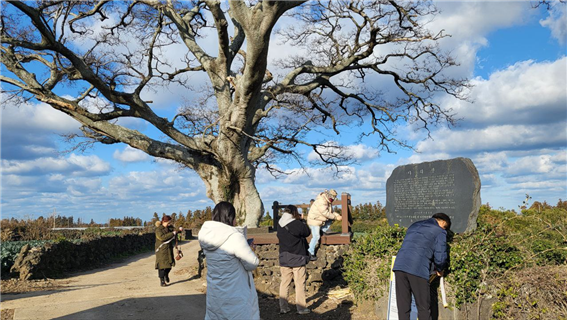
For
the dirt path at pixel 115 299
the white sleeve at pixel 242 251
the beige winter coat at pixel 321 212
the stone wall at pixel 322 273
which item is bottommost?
the dirt path at pixel 115 299

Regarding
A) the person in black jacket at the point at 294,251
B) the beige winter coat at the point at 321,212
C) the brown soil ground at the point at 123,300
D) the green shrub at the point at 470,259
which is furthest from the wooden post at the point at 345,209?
the person in black jacket at the point at 294,251

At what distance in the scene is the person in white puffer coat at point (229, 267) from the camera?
15.0 feet

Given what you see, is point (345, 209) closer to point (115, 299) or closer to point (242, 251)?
point (115, 299)

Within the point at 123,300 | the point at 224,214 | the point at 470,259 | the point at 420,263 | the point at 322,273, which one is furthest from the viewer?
the point at 322,273

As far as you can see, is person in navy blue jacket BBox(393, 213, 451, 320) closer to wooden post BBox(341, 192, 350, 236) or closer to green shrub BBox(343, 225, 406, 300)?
green shrub BBox(343, 225, 406, 300)

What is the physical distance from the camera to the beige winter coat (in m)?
10.5

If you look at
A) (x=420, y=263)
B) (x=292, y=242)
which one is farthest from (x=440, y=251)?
(x=292, y=242)

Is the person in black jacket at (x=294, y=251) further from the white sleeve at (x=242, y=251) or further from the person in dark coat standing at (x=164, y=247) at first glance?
the person in dark coat standing at (x=164, y=247)

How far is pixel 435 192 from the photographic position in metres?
7.83

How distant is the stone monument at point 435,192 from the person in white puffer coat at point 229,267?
4256mm

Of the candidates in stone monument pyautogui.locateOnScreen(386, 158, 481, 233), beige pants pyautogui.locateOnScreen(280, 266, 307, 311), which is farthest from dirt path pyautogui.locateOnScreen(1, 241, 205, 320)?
stone monument pyautogui.locateOnScreen(386, 158, 481, 233)

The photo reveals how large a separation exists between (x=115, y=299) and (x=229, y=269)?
652 cm

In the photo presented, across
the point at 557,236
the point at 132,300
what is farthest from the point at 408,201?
the point at 132,300

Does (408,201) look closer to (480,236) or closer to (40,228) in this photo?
(480,236)
